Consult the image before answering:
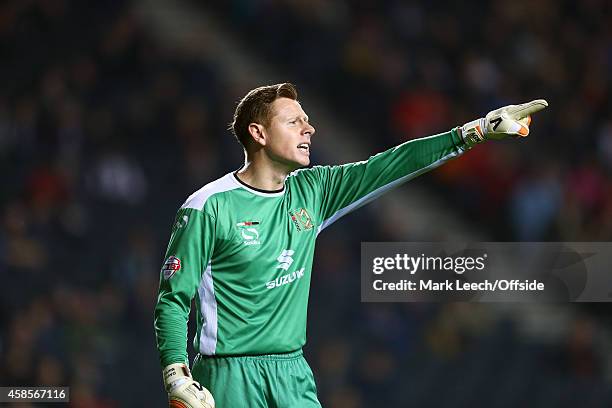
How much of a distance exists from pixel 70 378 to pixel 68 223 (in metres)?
1.91

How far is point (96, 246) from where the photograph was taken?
9.87m

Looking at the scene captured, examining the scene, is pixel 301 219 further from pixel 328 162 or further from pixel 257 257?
pixel 328 162

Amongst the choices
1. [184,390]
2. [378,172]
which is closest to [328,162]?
[378,172]

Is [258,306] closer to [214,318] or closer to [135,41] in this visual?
[214,318]

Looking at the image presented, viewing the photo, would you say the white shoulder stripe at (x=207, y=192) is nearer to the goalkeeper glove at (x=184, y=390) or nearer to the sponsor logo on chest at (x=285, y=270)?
the sponsor logo on chest at (x=285, y=270)

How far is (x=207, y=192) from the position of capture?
4.15 metres

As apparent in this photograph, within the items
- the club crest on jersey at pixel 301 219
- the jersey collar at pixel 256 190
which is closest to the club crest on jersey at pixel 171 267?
the jersey collar at pixel 256 190

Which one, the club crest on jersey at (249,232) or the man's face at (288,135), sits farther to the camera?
the man's face at (288,135)

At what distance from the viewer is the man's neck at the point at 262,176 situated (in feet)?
14.2

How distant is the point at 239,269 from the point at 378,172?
2.40 ft

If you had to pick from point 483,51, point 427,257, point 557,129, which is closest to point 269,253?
point 427,257

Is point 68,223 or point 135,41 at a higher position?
point 135,41

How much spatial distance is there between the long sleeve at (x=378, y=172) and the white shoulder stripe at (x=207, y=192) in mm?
426

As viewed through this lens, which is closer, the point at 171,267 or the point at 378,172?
the point at 171,267
